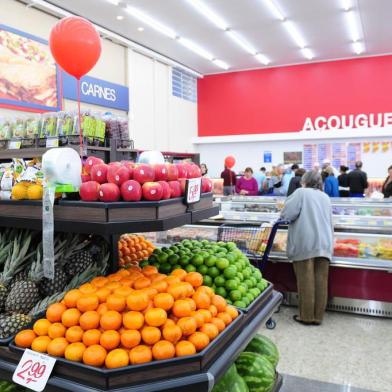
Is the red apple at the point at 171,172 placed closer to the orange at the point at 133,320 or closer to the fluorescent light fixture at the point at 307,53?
the orange at the point at 133,320

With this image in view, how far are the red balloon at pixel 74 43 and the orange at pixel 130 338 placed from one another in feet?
7.03

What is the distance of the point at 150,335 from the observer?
1533mm

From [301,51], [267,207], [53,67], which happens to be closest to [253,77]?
[301,51]

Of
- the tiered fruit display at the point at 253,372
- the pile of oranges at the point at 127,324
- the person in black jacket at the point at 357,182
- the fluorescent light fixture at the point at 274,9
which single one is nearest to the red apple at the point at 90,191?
the pile of oranges at the point at 127,324

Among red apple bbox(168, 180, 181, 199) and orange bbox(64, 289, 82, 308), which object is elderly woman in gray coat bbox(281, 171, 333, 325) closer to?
red apple bbox(168, 180, 181, 199)

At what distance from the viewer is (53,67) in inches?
352

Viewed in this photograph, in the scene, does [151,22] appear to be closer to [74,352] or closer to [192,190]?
[192,190]

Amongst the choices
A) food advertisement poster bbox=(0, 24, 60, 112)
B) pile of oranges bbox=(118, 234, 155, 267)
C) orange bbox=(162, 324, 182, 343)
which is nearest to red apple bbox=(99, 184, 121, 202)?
orange bbox=(162, 324, 182, 343)

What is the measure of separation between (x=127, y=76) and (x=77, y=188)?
10352 millimetres

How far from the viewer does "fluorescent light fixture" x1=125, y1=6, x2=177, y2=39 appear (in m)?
9.26

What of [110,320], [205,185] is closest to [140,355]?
[110,320]

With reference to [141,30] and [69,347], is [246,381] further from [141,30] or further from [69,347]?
[141,30]

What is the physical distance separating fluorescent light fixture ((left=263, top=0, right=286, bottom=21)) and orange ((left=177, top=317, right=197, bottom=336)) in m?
8.83

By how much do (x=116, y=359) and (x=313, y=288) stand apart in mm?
3246
